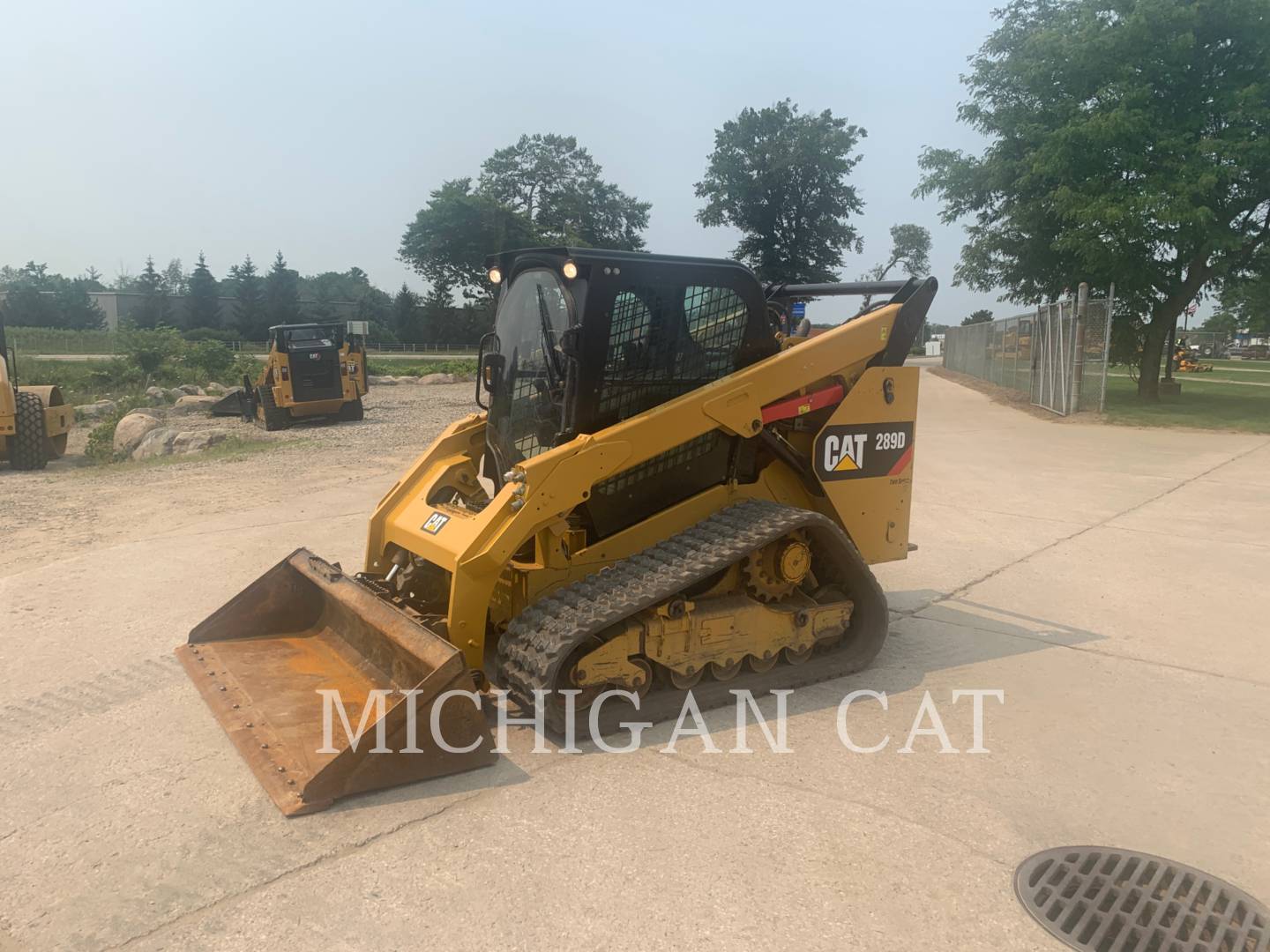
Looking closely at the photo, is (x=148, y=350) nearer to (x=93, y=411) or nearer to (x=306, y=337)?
(x=93, y=411)

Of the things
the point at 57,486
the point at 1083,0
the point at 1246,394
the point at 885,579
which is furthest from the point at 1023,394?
the point at 57,486

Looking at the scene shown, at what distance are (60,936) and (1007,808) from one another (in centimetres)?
323

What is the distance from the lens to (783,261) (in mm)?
42938

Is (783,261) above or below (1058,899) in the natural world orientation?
above

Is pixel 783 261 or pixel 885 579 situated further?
pixel 783 261

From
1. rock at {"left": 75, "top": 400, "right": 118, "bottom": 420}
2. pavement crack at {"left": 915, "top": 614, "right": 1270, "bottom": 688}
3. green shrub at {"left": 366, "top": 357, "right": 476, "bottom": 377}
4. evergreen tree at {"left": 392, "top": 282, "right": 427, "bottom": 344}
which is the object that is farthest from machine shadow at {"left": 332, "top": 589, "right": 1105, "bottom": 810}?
evergreen tree at {"left": 392, "top": 282, "right": 427, "bottom": 344}

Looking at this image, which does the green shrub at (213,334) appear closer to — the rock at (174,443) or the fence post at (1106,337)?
the rock at (174,443)

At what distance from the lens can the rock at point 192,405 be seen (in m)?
22.1

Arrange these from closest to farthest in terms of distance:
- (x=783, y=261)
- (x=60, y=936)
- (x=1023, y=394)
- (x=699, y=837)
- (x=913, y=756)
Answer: (x=60, y=936), (x=699, y=837), (x=913, y=756), (x=1023, y=394), (x=783, y=261)

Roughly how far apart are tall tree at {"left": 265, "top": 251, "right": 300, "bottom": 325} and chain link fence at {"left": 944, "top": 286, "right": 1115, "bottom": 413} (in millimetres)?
58061

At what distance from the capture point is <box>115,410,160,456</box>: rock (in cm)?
1623

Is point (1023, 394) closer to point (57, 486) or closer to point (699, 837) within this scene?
point (57, 486)

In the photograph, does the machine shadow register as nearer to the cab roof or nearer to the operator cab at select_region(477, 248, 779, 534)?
the operator cab at select_region(477, 248, 779, 534)

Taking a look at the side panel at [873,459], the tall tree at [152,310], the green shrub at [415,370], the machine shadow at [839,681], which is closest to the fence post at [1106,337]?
the machine shadow at [839,681]
